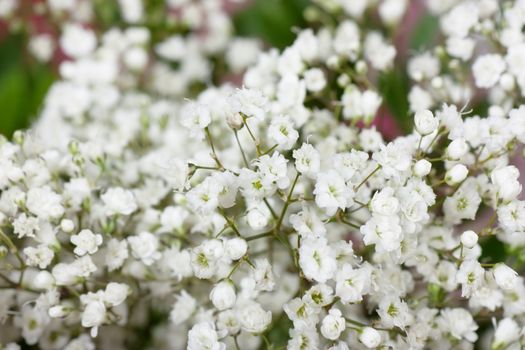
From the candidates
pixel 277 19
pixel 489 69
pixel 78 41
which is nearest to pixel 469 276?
pixel 489 69

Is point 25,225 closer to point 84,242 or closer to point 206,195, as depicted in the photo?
point 84,242

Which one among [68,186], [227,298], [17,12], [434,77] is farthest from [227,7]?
[227,298]

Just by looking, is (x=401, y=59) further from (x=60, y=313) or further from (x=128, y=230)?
(x=60, y=313)

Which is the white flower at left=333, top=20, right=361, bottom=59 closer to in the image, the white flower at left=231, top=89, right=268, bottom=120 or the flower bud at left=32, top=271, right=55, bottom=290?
the white flower at left=231, top=89, right=268, bottom=120

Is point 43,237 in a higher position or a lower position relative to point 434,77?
lower

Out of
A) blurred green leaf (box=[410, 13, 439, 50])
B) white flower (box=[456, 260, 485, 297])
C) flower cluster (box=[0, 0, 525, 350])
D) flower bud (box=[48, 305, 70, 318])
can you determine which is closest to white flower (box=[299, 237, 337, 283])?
flower cluster (box=[0, 0, 525, 350])

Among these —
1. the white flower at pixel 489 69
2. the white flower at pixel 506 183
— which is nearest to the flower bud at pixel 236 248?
the white flower at pixel 506 183

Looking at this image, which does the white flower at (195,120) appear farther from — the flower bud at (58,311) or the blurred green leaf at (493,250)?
the blurred green leaf at (493,250)
